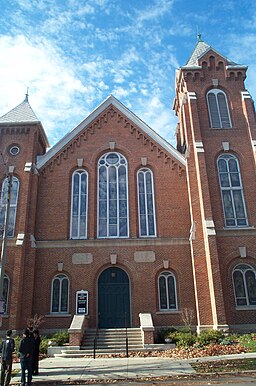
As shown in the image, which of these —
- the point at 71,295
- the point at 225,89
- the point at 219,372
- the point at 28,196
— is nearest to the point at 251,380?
the point at 219,372

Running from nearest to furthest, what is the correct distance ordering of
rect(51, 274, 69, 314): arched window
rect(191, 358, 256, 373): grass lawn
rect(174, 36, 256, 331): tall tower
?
rect(191, 358, 256, 373): grass lawn → rect(174, 36, 256, 331): tall tower → rect(51, 274, 69, 314): arched window

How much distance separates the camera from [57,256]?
20.0m

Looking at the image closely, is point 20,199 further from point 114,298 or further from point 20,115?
point 114,298

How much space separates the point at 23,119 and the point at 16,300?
11.7 m

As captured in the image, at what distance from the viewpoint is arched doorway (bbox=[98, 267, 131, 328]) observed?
19.1 meters

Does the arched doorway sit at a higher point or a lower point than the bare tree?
higher

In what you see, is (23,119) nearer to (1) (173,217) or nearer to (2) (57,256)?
(2) (57,256)

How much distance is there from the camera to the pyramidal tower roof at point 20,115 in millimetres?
23297

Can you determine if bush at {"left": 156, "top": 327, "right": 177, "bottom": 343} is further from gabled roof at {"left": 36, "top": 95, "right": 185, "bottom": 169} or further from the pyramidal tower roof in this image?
the pyramidal tower roof

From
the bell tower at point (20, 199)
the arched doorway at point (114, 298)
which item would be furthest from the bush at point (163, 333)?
the bell tower at point (20, 199)

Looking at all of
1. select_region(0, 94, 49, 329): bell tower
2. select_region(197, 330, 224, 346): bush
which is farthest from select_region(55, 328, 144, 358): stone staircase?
select_region(0, 94, 49, 329): bell tower

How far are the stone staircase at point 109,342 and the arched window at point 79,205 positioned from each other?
5.52 metres

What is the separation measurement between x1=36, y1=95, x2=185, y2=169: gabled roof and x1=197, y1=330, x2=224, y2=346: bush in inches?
397

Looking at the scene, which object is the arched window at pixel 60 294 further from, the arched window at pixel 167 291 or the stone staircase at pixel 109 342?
the arched window at pixel 167 291
